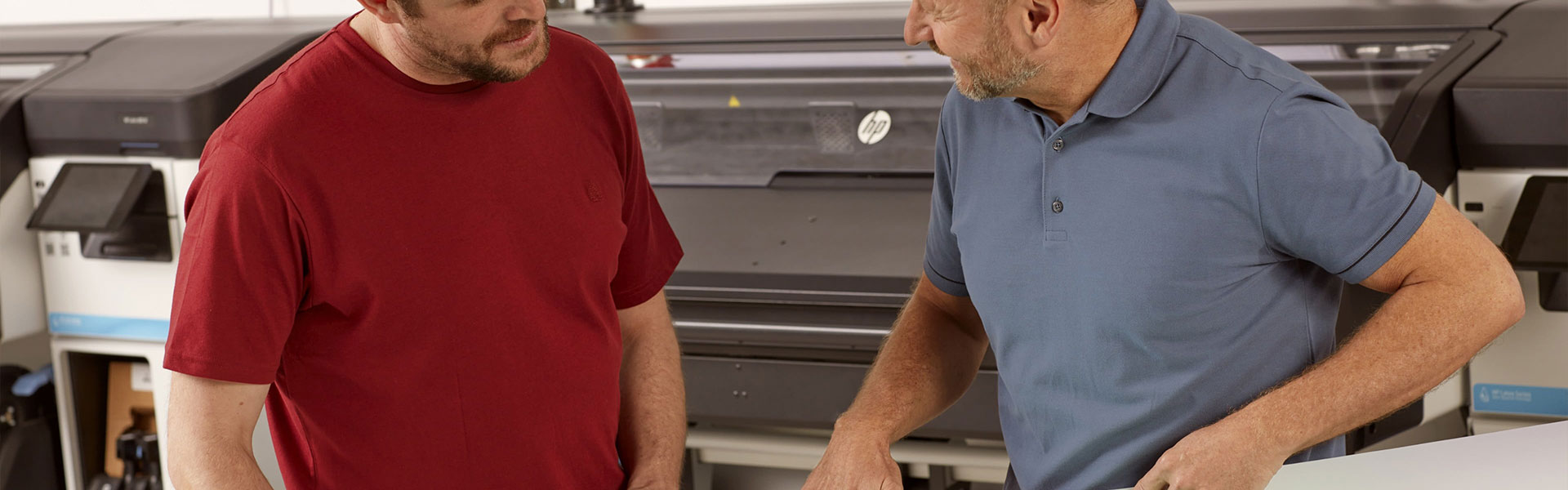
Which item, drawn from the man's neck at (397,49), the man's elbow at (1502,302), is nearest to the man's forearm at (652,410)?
the man's neck at (397,49)

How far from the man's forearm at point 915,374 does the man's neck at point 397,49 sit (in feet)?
1.81

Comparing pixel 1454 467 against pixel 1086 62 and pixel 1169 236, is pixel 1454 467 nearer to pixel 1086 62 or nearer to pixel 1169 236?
pixel 1169 236

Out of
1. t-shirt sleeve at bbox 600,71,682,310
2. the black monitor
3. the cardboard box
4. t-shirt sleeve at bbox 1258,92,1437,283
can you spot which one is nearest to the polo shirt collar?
t-shirt sleeve at bbox 1258,92,1437,283

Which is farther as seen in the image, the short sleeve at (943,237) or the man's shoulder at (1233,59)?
the short sleeve at (943,237)

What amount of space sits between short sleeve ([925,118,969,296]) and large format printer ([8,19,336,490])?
159 cm

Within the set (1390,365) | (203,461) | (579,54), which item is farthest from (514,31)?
(1390,365)

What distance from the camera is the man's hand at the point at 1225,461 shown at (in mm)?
1171

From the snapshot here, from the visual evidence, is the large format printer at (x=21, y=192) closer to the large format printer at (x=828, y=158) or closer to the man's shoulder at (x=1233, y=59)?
the large format printer at (x=828, y=158)

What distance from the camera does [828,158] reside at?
98.6 inches

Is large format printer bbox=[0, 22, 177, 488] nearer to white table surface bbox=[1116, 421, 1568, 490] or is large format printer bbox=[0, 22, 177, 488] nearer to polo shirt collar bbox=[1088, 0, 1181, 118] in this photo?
polo shirt collar bbox=[1088, 0, 1181, 118]

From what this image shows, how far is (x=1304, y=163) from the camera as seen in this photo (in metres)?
1.17

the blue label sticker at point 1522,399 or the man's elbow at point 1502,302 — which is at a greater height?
the man's elbow at point 1502,302

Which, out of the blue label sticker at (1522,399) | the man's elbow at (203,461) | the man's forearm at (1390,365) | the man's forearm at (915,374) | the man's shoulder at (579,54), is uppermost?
the man's shoulder at (579,54)

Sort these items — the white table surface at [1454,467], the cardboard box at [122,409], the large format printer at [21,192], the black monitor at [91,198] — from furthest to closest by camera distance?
the cardboard box at [122,409], the large format printer at [21,192], the black monitor at [91,198], the white table surface at [1454,467]
